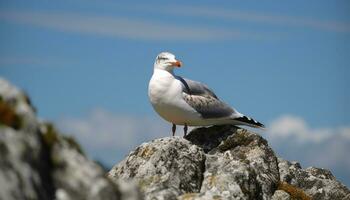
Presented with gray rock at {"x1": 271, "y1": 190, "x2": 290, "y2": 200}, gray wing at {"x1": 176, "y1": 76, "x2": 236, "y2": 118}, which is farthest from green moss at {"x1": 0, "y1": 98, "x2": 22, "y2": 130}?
gray wing at {"x1": 176, "y1": 76, "x2": 236, "y2": 118}

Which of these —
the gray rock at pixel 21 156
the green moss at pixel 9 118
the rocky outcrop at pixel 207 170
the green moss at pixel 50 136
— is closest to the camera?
the gray rock at pixel 21 156

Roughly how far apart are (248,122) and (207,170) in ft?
21.6

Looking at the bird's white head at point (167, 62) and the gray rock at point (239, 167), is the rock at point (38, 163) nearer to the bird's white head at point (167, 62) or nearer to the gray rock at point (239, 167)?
the gray rock at point (239, 167)

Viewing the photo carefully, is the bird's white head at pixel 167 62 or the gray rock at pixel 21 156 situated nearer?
the gray rock at pixel 21 156

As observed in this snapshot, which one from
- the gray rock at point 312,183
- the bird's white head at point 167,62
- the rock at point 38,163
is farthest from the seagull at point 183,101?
the rock at point 38,163

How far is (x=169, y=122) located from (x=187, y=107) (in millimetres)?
997

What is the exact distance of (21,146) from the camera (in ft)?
26.5

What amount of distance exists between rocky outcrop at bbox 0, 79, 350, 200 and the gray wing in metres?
0.50

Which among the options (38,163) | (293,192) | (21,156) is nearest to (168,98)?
(293,192)

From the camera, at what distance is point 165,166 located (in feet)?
48.6

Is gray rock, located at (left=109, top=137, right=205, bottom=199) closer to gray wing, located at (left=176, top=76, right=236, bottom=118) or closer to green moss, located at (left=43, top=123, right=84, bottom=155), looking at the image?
green moss, located at (left=43, top=123, right=84, bottom=155)

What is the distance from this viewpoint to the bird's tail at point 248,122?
69.7 feet

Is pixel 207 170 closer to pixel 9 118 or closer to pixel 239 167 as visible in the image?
pixel 239 167

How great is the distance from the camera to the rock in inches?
311
